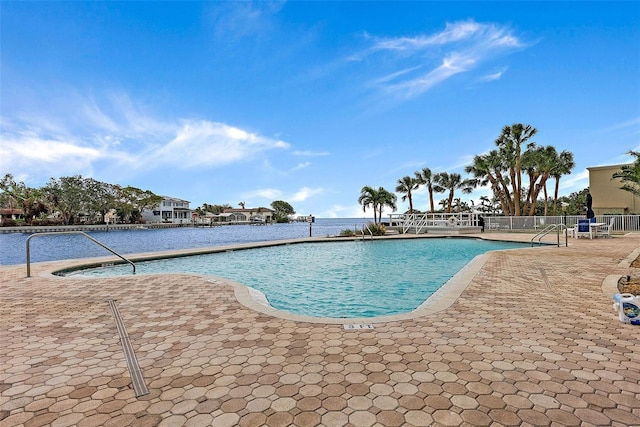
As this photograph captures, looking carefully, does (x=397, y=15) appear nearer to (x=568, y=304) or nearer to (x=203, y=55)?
(x=203, y=55)

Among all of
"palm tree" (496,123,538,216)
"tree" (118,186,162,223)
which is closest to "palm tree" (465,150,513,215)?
"palm tree" (496,123,538,216)

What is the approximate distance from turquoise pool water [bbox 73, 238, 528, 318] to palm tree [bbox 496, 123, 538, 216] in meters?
16.3

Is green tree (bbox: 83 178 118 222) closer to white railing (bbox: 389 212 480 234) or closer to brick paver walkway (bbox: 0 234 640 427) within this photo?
white railing (bbox: 389 212 480 234)

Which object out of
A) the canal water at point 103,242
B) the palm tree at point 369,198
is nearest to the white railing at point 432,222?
the canal water at point 103,242

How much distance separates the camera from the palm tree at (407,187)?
40.7 metres

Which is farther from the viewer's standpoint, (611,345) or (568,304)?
(568,304)

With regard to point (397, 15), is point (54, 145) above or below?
below

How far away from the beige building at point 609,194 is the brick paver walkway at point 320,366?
27.7 metres

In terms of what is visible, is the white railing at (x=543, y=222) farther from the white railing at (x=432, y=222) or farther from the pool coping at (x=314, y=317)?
the pool coping at (x=314, y=317)

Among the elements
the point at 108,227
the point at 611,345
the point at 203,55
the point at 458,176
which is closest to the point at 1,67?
the point at 203,55

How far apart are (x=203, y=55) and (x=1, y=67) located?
8.75 metres

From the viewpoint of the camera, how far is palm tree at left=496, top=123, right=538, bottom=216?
2891 centimetres

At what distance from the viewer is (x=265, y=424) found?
6.40 ft

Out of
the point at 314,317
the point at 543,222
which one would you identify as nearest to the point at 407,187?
the point at 543,222
